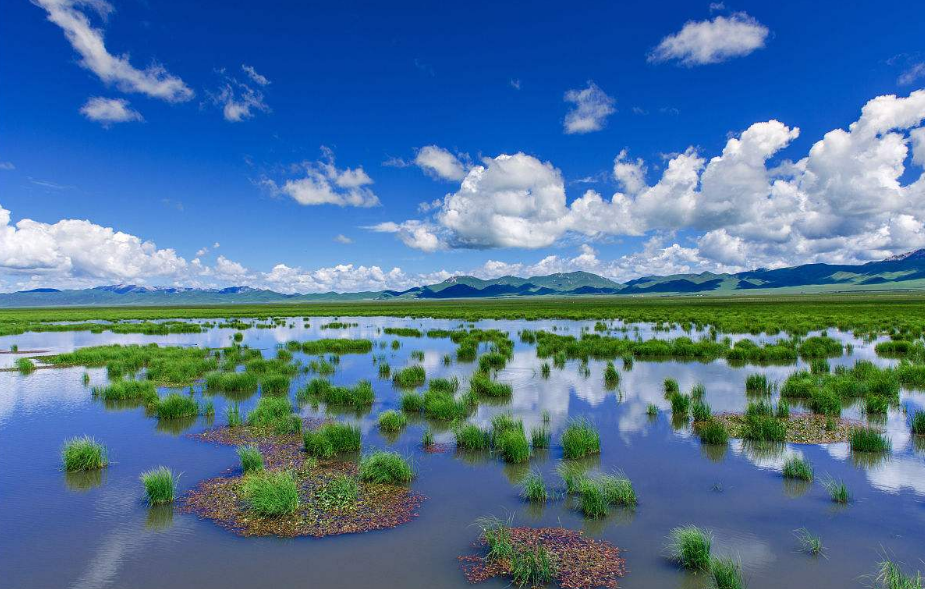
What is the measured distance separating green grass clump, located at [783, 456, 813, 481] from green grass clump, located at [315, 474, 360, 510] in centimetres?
1062

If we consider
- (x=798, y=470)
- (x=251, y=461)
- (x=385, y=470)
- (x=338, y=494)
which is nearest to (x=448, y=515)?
(x=385, y=470)

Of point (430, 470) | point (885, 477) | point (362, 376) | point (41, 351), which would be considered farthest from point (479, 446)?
point (41, 351)

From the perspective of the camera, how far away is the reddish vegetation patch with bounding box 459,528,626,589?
26.3 ft

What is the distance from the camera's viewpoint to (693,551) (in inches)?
328

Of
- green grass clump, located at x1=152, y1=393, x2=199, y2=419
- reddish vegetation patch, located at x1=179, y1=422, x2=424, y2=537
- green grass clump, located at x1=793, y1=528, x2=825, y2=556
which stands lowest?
green grass clump, located at x1=793, y1=528, x2=825, y2=556

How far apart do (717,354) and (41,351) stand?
5338 centimetres

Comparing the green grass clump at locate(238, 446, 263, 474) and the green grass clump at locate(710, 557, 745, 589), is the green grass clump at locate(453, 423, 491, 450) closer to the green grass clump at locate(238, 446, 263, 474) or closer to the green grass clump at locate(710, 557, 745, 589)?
the green grass clump at locate(238, 446, 263, 474)

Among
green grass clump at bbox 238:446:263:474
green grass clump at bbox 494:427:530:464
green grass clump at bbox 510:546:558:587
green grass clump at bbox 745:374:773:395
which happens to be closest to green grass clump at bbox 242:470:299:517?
green grass clump at bbox 238:446:263:474

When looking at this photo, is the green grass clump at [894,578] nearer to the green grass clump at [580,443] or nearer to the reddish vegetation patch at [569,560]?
the reddish vegetation patch at [569,560]

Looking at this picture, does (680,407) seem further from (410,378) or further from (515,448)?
(410,378)

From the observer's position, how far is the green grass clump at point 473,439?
14.5 metres

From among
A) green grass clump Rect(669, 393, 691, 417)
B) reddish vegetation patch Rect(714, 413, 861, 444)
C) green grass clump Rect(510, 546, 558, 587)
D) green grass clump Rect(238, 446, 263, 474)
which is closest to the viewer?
green grass clump Rect(510, 546, 558, 587)

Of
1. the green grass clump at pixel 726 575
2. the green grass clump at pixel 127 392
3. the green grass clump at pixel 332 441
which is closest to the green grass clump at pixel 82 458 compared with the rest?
the green grass clump at pixel 332 441

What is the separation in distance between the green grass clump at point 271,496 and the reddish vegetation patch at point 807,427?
13141mm
